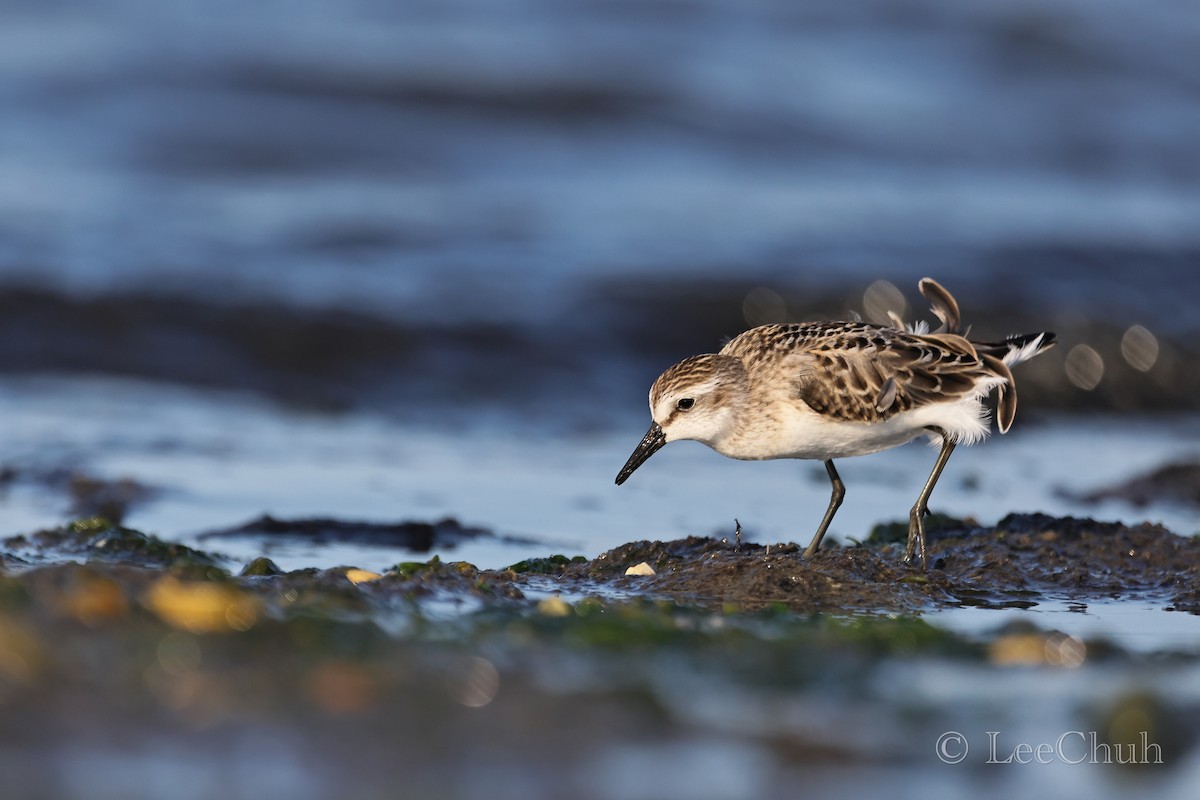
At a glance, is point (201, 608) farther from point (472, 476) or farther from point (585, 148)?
point (585, 148)

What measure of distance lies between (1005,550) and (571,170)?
9.32m

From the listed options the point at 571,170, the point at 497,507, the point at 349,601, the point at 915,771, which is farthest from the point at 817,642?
the point at 571,170

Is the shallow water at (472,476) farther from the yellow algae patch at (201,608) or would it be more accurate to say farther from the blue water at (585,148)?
the blue water at (585,148)

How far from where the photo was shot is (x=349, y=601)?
11.5ft

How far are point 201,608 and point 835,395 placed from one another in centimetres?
222

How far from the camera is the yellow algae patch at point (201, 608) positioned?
3.08m

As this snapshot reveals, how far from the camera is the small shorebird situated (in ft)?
15.2

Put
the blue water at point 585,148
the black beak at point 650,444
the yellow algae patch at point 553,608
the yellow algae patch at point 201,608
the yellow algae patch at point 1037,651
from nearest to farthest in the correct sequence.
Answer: the yellow algae patch at point 201,608 → the yellow algae patch at point 1037,651 → the yellow algae patch at point 553,608 → the black beak at point 650,444 → the blue water at point 585,148

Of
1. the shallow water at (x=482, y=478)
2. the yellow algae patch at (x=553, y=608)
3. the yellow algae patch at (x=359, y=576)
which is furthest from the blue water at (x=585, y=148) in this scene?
the yellow algae patch at (x=553, y=608)

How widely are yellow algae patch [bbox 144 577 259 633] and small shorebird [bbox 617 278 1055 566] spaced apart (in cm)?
193

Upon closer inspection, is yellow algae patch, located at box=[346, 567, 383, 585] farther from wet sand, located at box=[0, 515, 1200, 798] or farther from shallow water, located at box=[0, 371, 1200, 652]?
shallow water, located at box=[0, 371, 1200, 652]

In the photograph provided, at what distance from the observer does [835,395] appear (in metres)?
4.61

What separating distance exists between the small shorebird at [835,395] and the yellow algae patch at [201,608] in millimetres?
1934

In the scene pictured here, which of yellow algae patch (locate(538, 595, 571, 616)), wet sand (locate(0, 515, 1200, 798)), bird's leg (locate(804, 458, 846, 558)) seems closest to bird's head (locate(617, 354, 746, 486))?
bird's leg (locate(804, 458, 846, 558))
